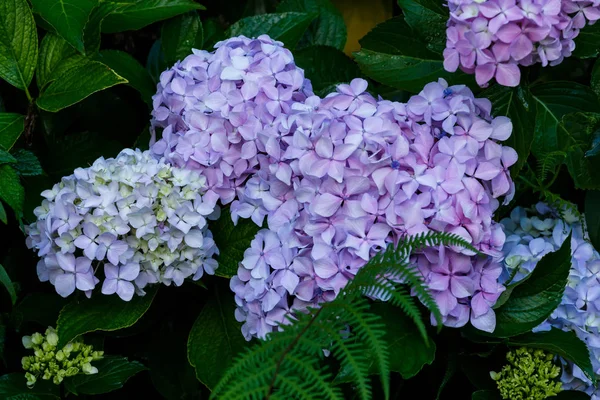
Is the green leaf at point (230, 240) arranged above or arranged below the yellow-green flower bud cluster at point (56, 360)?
above

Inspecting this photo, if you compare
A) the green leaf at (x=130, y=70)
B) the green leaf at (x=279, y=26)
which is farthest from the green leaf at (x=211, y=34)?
the green leaf at (x=130, y=70)

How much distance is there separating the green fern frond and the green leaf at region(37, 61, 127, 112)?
0.58 meters

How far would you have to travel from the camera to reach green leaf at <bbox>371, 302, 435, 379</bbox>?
123 cm

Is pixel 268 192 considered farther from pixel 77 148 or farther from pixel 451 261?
pixel 77 148

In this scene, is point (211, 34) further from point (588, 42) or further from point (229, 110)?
point (588, 42)

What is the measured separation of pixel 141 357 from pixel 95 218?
1.23ft

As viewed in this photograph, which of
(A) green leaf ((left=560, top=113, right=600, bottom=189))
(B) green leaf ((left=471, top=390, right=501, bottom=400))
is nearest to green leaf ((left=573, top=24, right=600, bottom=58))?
(A) green leaf ((left=560, top=113, right=600, bottom=189))

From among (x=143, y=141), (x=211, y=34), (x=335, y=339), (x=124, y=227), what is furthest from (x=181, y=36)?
(x=335, y=339)

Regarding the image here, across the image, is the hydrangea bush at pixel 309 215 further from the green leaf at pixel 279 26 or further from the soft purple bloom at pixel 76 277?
the green leaf at pixel 279 26

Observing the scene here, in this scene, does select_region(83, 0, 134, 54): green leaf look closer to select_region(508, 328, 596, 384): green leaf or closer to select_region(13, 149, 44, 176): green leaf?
select_region(13, 149, 44, 176): green leaf

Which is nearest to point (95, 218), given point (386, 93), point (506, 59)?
point (506, 59)

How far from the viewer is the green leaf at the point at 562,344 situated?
1275mm

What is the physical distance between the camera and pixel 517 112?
140 cm

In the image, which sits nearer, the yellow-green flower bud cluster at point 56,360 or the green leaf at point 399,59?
the yellow-green flower bud cluster at point 56,360
